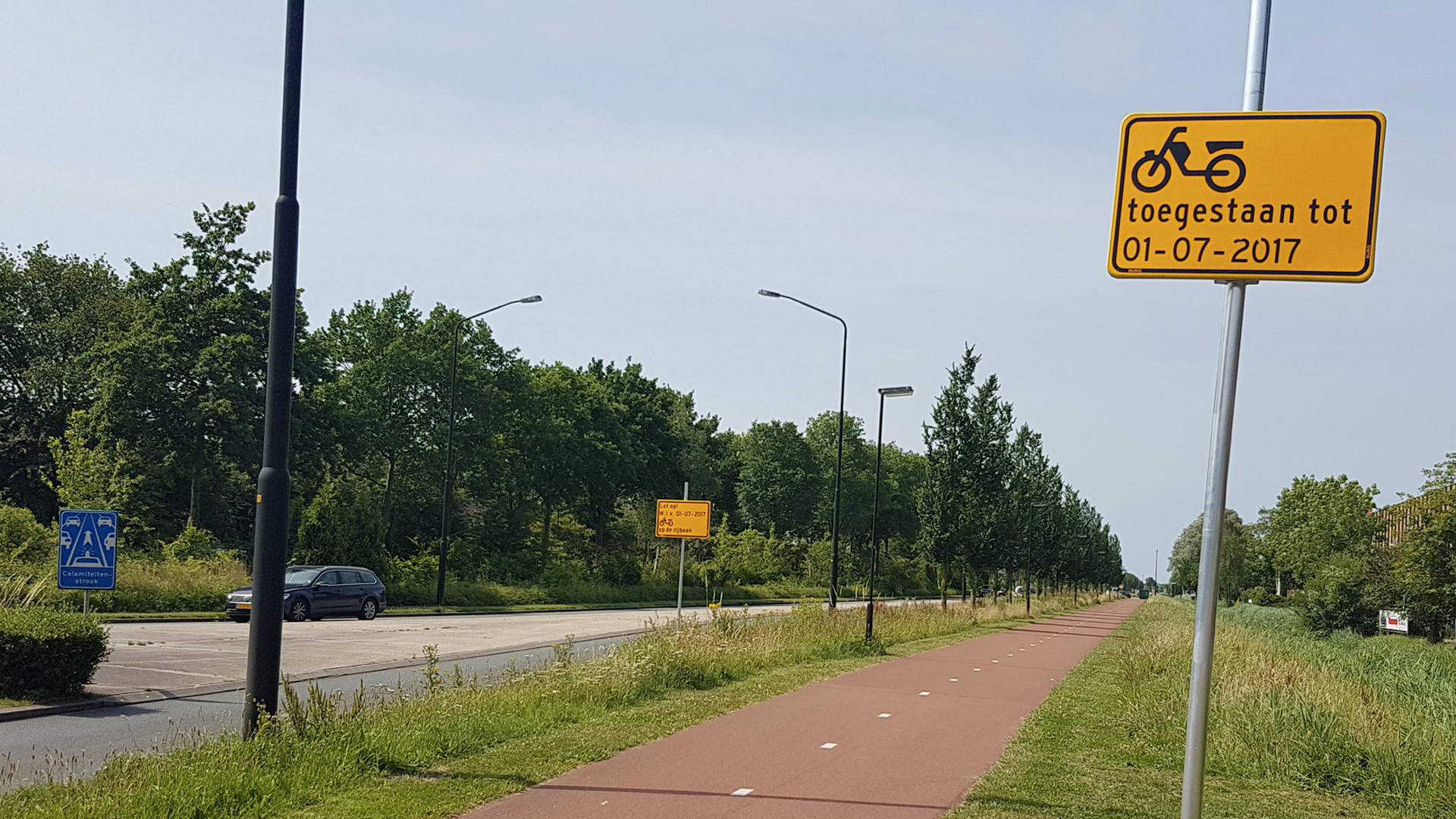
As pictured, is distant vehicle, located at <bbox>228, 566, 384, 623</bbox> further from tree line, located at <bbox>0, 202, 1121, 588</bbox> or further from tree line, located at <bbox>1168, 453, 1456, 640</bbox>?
tree line, located at <bbox>1168, 453, 1456, 640</bbox>

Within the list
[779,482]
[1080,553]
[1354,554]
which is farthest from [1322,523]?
[779,482]

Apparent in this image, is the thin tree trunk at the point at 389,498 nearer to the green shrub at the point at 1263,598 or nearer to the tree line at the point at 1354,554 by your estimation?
A: the tree line at the point at 1354,554

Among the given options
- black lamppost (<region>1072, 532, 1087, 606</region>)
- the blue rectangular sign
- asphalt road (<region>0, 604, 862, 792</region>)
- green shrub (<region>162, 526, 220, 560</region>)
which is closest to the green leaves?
asphalt road (<region>0, 604, 862, 792</region>)

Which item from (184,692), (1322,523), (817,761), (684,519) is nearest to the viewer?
(817,761)

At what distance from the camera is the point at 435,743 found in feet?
31.6

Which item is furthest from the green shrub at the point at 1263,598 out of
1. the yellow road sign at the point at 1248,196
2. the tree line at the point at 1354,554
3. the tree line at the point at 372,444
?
the yellow road sign at the point at 1248,196

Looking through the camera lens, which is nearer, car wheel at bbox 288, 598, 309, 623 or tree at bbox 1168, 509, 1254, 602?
car wheel at bbox 288, 598, 309, 623

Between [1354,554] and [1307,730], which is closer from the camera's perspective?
[1307,730]

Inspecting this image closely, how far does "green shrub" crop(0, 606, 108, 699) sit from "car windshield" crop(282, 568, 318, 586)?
15.7 meters

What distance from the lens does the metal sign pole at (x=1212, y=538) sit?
4.91 m

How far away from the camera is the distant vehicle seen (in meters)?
27.4

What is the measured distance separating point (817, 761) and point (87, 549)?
10.3 m

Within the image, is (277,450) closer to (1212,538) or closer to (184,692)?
(1212,538)

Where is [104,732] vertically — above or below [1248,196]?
below
